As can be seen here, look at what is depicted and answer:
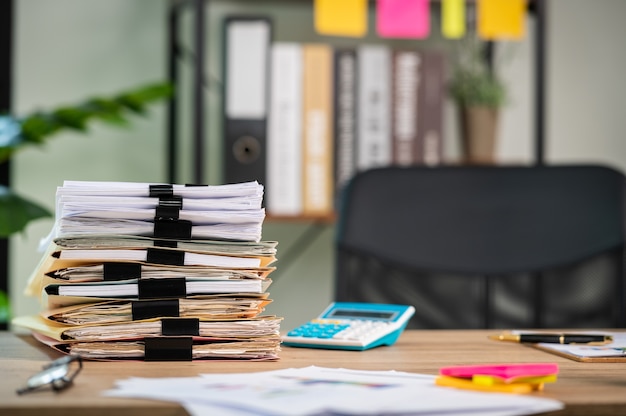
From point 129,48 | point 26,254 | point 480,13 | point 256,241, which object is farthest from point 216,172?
point 256,241

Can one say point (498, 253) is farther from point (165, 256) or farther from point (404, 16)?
point (404, 16)

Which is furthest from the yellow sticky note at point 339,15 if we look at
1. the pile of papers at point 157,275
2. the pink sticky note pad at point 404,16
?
the pile of papers at point 157,275

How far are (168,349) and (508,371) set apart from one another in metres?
0.31

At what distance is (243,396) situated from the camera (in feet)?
1.89

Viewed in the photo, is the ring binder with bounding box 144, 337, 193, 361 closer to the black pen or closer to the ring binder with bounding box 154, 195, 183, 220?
the ring binder with bounding box 154, 195, 183, 220

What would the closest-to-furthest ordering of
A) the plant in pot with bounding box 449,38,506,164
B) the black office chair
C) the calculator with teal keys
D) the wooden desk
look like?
the wooden desk
the calculator with teal keys
the black office chair
the plant in pot with bounding box 449,38,506,164

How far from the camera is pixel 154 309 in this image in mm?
778

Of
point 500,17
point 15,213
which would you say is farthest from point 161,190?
point 500,17

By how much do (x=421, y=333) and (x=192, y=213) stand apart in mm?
442

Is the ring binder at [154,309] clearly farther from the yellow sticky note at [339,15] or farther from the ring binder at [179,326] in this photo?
the yellow sticky note at [339,15]

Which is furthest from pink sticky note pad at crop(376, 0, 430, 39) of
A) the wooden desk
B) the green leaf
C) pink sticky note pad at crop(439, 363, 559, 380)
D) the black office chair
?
pink sticky note pad at crop(439, 363, 559, 380)

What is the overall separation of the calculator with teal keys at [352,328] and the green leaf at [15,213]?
2.42 feet

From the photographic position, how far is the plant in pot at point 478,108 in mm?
2252

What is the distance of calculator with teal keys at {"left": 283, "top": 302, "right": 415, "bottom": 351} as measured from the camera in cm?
92
